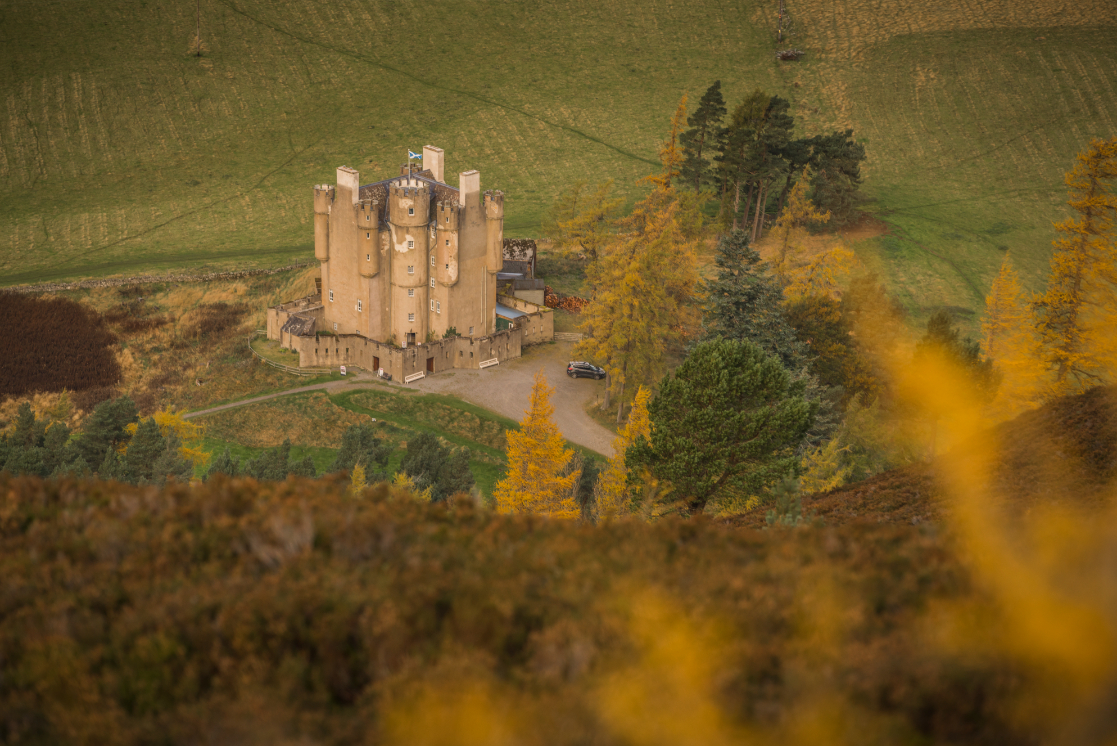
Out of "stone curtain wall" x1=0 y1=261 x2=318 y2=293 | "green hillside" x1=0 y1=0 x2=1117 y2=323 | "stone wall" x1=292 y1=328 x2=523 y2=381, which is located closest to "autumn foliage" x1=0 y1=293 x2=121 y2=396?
"stone curtain wall" x1=0 y1=261 x2=318 y2=293

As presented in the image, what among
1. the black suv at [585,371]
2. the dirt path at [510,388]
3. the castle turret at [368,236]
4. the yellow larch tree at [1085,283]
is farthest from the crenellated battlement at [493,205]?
the yellow larch tree at [1085,283]

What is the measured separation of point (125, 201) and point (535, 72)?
4966cm

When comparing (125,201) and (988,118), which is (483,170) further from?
(988,118)

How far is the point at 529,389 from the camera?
5741 cm

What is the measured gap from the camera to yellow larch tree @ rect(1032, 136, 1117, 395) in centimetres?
3791

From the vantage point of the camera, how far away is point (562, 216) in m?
76.9

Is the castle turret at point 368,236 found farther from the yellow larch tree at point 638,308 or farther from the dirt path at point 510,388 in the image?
the yellow larch tree at point 638,308

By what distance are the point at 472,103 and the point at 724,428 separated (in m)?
91.4

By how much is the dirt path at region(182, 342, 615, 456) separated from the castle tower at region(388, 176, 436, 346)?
3835mm

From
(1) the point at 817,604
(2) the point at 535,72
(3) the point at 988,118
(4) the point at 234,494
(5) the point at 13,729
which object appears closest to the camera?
(5) the point at 13,729

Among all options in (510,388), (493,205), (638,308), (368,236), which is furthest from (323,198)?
(638,308)

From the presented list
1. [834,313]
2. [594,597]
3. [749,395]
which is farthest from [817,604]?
[834,313]

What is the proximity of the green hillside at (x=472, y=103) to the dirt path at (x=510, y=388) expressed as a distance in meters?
27.8

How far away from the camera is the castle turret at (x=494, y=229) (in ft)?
192
